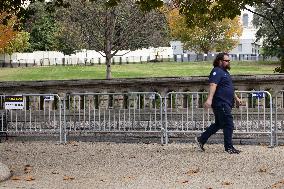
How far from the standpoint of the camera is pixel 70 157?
45.3 ft

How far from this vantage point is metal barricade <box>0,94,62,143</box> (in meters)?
17.0

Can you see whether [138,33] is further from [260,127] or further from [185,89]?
[260,127]

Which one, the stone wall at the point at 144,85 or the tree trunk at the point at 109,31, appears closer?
the stone wall at the point at 144,85

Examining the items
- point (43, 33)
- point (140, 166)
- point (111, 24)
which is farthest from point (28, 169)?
point (43, 33)

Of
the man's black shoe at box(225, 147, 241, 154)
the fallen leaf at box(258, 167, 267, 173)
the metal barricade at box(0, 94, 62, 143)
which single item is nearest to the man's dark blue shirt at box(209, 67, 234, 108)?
the man's black shoe at box(225, 147, 241, 154)

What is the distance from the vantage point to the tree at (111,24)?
4984 cm

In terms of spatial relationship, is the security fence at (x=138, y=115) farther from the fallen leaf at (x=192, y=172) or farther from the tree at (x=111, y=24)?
the tree at (x=111, y=24)

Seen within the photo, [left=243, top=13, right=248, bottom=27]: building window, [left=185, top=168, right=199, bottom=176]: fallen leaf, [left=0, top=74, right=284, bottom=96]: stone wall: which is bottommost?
[left=185, top=168, right=199, bottom=176]: fallen leaf

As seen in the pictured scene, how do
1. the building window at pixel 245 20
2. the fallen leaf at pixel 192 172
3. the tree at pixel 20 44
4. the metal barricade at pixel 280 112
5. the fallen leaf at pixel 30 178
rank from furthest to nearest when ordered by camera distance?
the building window at pixel 245 20, the tree at pixel 20 44, the metal barricade at pixel 280 112, the fallen leaf at pixel 192 172, the fallen leaf at pixel 30 178

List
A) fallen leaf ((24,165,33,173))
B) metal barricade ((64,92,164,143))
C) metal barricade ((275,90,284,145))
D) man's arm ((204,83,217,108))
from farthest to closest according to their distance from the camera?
metal barricade ((64,92,164,143)), metal barricade ((275,90,284,145)), man's arm ((204,83,217,108)), fallen leaf ((24,165,33,173))

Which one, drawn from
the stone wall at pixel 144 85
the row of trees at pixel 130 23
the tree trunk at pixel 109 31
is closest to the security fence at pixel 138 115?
the stone wall at pixel 144 85

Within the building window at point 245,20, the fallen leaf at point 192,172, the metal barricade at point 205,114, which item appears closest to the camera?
the fallen leaf at point 192,172

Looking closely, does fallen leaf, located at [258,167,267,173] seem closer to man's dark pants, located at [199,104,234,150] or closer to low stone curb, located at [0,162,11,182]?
man's dark pants, located at [199,104,234,150]

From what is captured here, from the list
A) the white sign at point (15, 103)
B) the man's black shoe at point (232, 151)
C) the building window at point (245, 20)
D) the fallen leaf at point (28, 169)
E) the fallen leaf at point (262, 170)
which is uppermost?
the building window at point (245, 20)
